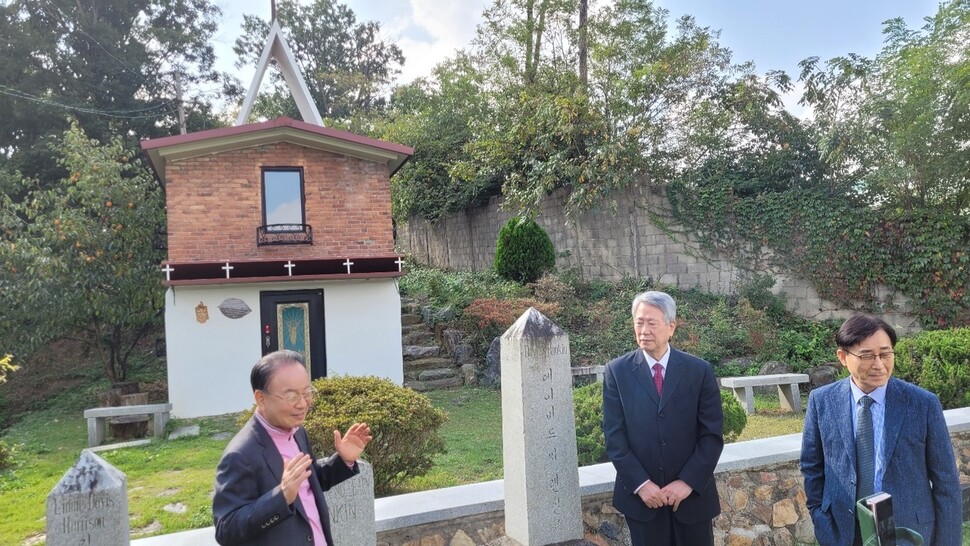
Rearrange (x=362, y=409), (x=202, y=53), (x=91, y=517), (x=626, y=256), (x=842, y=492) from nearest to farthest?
(x=91, y=517)
(x=842, y=492)
(x=362, y=409)
(x=626, y=256)
(x=202, y=53)

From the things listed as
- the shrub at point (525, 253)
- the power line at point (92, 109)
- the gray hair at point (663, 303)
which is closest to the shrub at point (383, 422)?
the gray hair at point (663, 303)

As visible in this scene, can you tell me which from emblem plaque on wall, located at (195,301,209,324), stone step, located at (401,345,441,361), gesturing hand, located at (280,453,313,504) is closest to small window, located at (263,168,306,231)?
emblem plaque on wall, located at (195,301,209,324)

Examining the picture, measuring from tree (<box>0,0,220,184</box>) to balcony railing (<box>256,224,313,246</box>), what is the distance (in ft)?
37.4

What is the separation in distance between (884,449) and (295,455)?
247cm

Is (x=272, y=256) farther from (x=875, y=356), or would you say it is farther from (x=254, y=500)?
(x=875, y=356)

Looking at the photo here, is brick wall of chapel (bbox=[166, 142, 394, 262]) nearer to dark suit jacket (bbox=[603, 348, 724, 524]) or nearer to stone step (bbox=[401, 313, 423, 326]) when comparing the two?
stone step (bbox=[401, 313, 423, 326])

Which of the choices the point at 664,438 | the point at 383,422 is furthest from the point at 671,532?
the point at 383,422

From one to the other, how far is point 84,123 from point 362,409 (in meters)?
19.9

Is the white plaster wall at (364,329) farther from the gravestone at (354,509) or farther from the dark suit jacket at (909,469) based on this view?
the dark suit jacket at (909,469)

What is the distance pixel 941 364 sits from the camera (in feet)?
22.2

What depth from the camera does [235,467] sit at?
211cm

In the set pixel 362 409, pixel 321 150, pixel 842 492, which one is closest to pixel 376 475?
pixel 362 409

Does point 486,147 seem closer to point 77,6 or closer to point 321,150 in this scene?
point 321,150

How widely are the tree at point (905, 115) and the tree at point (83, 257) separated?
1345 centimetres
